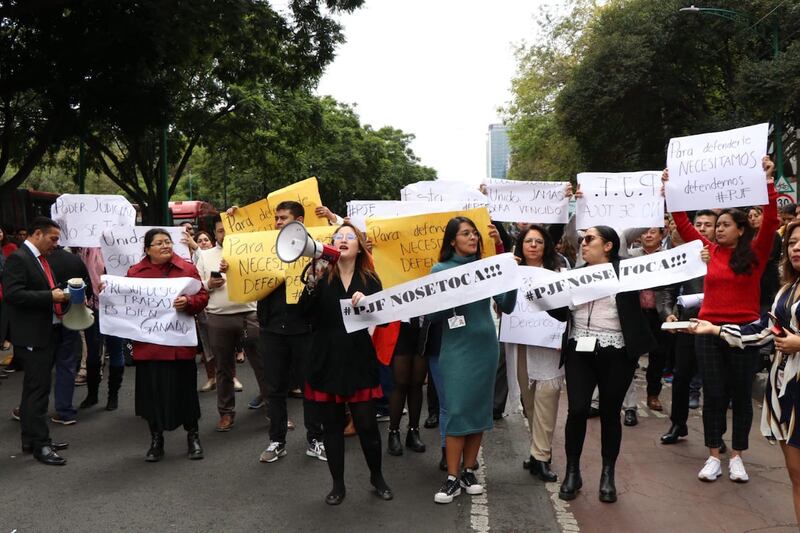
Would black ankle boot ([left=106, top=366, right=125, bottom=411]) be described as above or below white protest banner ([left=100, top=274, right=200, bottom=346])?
below

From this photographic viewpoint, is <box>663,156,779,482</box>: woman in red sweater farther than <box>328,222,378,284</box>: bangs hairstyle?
Yes

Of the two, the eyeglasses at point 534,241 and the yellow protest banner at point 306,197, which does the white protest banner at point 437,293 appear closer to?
the eyeglasses at point 534,241

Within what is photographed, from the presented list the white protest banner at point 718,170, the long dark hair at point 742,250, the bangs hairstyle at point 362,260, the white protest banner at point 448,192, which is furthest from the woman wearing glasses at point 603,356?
the white protest banner at point 448,192

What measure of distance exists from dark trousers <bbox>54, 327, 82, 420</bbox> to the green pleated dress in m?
3.85

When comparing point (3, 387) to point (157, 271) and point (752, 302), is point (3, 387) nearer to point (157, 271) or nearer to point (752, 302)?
point (157, 271)

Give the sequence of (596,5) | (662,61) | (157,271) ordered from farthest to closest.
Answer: (596,5) < (662,61) < (157,271)

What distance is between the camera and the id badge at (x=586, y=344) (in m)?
4.98

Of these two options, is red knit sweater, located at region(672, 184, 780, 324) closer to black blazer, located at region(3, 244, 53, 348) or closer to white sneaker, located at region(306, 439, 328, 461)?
white sneaker, located at region(306, 439, 328, 461)

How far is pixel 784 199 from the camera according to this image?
48.7 feet

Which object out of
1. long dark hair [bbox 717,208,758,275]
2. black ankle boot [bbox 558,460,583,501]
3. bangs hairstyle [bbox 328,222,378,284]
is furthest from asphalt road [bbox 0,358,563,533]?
long dark hair [bbox 717,208,758,275]

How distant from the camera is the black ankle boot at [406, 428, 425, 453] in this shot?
20.6 ft

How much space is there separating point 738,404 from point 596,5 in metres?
33.1

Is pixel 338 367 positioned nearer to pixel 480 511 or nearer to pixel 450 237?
pixel 450 237

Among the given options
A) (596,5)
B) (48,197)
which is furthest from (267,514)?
(596,5)
